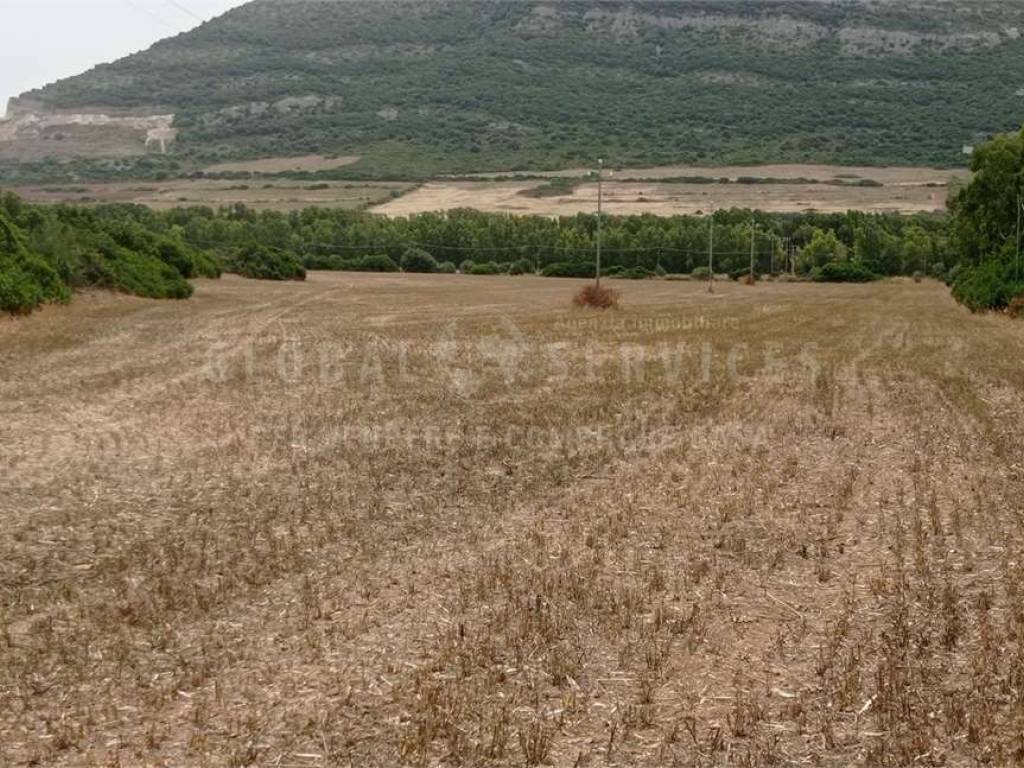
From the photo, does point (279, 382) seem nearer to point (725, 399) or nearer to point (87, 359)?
point (87, 359)

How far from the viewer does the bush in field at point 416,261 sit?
94.9 meters

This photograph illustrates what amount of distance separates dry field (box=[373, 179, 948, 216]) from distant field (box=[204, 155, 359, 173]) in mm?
15283

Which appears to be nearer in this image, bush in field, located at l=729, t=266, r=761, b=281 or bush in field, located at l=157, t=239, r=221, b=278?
bush in field, located at l=157, t=239, r=221, b=278

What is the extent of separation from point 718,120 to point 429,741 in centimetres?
14418

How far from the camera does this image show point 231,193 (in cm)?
12012

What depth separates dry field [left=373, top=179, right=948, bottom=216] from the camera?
111 meters

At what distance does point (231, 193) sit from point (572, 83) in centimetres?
5538

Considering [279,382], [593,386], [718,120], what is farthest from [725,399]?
[718,120]

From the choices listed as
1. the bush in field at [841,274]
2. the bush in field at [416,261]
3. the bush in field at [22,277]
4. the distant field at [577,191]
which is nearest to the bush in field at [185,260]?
the bush in field at [22,277]

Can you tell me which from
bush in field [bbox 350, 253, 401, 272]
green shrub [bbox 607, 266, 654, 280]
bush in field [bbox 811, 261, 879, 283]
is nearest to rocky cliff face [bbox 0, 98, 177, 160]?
bush in field [bbox 350, 253, 401, 272]

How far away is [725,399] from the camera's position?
1948 centimetres

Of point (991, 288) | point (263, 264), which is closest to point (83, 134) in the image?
point (263, 264)

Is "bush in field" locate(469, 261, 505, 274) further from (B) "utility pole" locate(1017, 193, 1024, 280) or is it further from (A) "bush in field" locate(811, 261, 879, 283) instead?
(B) "utility pole" locate(1017, 193, 1024, 280)

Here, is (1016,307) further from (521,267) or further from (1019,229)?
(521,267)
